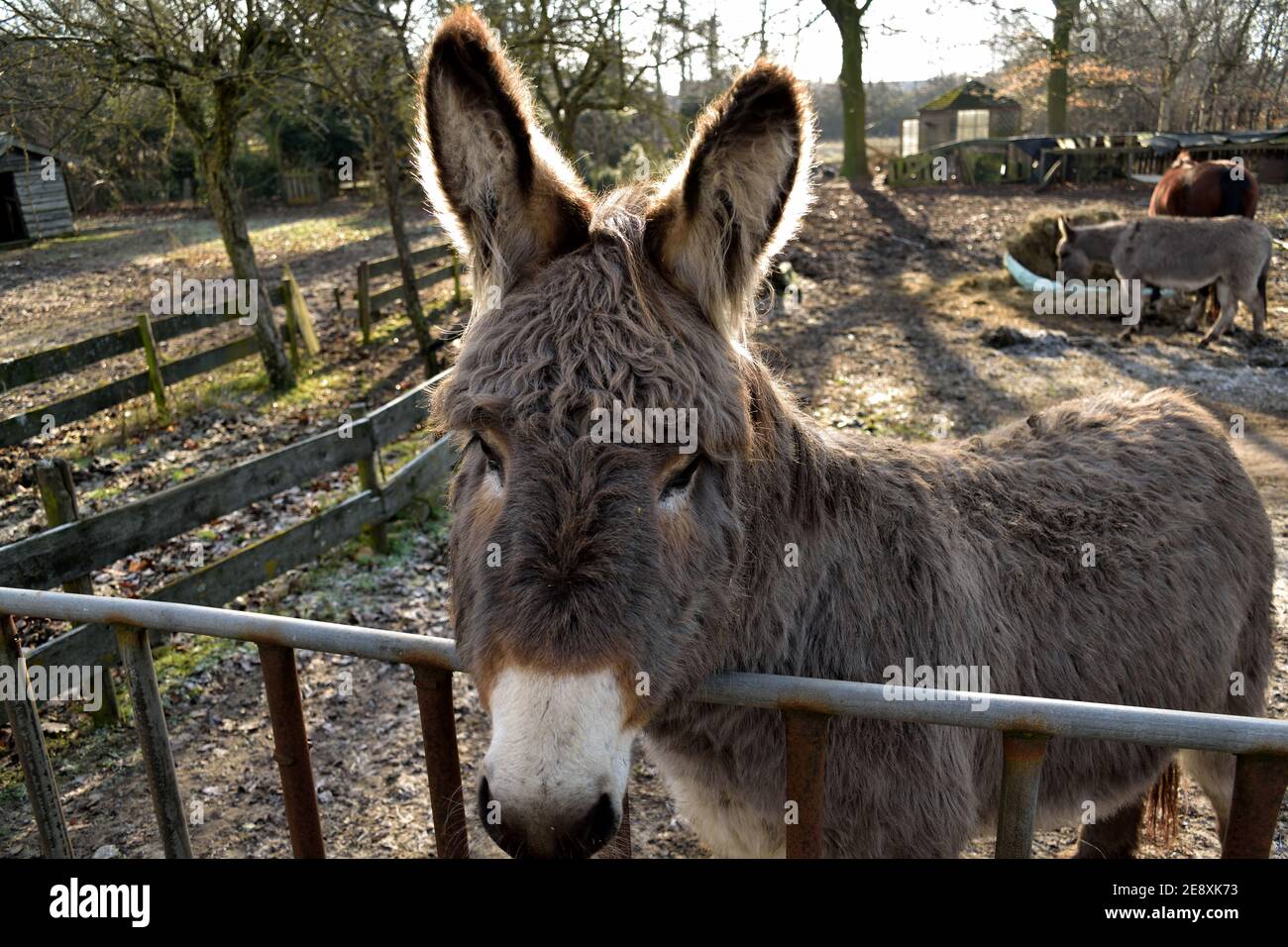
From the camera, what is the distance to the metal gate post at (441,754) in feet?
7.43

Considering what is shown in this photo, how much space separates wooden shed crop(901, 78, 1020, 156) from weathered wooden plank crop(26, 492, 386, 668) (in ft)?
135

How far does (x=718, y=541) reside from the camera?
2.03 metres

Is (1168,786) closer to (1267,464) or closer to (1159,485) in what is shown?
(1159,485)

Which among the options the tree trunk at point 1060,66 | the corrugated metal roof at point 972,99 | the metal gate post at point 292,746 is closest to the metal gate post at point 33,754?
the metal gate post at point 292,746

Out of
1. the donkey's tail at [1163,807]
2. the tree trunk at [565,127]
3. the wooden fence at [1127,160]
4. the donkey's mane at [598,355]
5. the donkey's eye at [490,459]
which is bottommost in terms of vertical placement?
the donkey's tail at [1163,807]

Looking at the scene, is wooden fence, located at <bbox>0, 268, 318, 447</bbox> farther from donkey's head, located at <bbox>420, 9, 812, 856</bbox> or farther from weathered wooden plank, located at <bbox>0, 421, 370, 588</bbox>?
donkey's head, located at <bbox>420, 9, 812, 856</bbox>

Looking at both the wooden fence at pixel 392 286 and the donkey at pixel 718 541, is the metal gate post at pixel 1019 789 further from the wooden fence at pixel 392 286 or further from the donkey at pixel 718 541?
the wooden fence at pixel 392 286

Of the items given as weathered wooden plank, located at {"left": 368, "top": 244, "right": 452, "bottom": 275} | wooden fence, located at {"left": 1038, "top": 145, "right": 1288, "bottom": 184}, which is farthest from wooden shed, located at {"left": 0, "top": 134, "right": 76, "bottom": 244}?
wooden fence, located at {"left": 1038, "top": 145, "right": 1288, "bottom": 184}

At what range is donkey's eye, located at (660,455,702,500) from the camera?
195cm

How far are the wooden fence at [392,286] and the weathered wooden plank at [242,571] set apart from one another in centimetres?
660

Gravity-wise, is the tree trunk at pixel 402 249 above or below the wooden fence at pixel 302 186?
below

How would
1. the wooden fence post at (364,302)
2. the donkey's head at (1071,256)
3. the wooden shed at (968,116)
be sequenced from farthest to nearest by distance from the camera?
1. the wooden shed at (968,116)
2. the donkey's head at (1071,256)
3. the wooden fence post at (364,302)

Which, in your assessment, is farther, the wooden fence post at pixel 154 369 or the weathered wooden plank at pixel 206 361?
the weathered wooden plank at pixel 206 361
